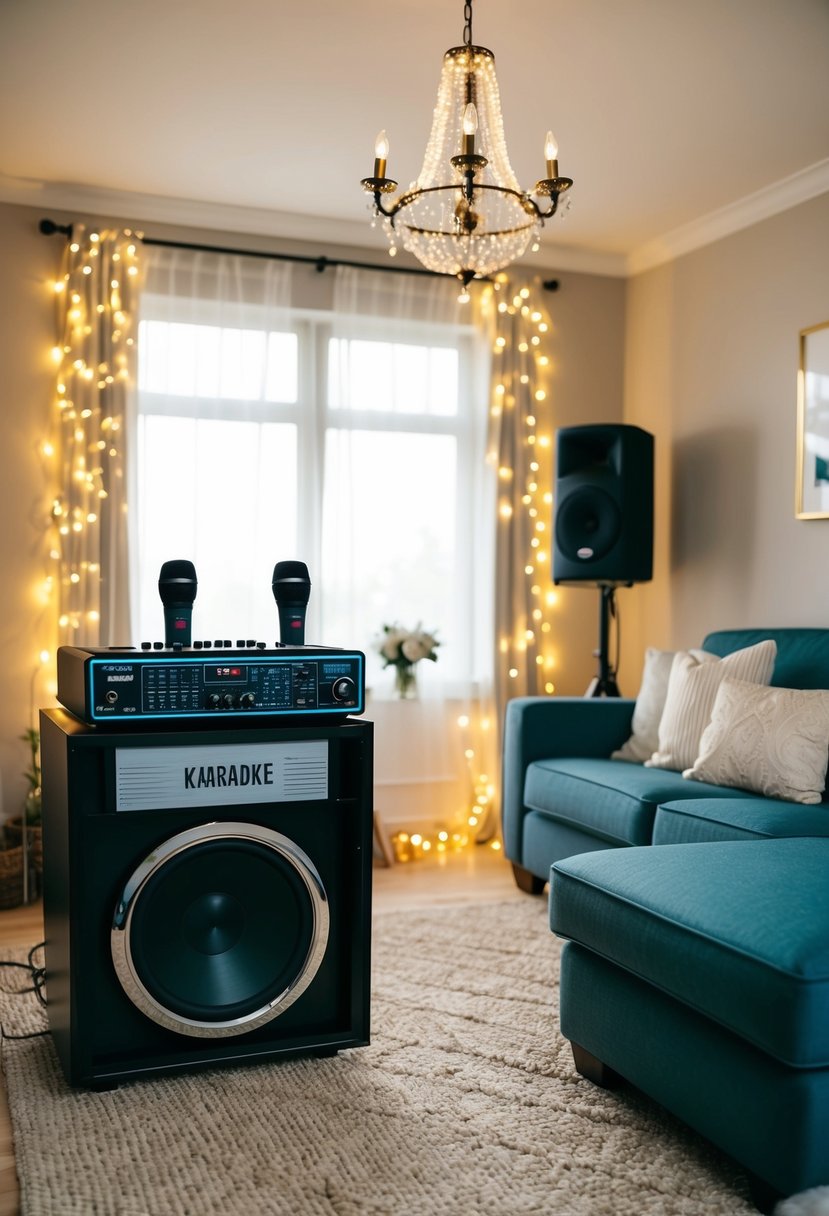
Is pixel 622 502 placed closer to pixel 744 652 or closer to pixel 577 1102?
pixel 744 652

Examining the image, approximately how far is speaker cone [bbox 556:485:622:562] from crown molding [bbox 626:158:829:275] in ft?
3.76

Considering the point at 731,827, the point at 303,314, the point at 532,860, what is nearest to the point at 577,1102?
the point at 731,827

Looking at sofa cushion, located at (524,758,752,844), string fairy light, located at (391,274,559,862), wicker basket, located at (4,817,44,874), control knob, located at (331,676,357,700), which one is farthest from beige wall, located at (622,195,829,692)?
wicker basket, located at (4,817,44,874)

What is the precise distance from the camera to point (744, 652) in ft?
11.1

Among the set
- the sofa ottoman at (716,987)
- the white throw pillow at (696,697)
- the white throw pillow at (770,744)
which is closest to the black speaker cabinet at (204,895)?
the sofa ottoman at (716,987)

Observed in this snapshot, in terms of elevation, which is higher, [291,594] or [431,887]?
[291,594]

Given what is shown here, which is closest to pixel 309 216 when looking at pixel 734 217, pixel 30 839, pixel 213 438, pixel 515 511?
pixel 213 438

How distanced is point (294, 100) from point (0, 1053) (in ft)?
8.87

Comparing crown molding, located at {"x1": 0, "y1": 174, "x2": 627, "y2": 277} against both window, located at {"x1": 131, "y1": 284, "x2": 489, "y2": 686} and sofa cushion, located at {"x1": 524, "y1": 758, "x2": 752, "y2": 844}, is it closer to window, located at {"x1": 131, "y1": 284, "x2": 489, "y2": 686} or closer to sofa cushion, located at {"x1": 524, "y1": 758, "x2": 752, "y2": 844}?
window, located at {"x1": 131, "y1": 284, "x2": 489, "y2": 686}

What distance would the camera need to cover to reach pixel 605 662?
4.30 meters

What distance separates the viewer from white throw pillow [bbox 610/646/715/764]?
3611mm

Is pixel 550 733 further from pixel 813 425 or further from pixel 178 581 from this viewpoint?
pixel 178 581

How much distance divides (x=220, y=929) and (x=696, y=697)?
1726 mm

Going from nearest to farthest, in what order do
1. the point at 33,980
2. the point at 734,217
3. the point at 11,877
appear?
the point at 33,980, the point at 11,877, the point at 734,217
